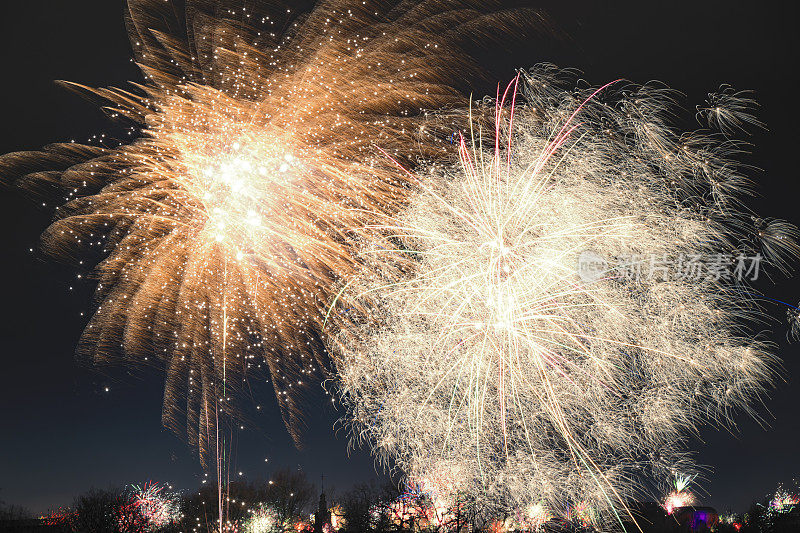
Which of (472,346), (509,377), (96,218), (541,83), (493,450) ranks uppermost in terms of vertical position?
(541,83)

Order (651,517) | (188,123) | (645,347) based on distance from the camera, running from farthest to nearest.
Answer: (651,517)
(645,347)
(188,123)

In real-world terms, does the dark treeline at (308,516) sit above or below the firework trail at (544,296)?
below

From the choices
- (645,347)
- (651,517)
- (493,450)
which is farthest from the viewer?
(651,517)

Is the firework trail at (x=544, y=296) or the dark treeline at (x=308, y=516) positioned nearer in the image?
the firework trail at (x=544, y=296)

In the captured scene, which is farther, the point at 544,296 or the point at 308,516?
the point at 308,516

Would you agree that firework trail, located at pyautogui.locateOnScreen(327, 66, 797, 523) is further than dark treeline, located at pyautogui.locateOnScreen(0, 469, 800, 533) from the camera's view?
No

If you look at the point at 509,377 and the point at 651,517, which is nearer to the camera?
the point at 509,377

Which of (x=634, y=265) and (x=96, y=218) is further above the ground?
(x=96, y=218)

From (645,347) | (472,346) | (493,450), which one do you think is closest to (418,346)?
(472,346)

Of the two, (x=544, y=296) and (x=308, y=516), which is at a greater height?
(x=544, y=296)

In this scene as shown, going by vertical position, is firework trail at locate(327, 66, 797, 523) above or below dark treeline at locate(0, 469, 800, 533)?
above

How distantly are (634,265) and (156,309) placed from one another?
41.0ft

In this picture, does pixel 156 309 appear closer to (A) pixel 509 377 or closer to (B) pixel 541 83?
(A) pixel 509 377

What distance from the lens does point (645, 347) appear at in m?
14.7
